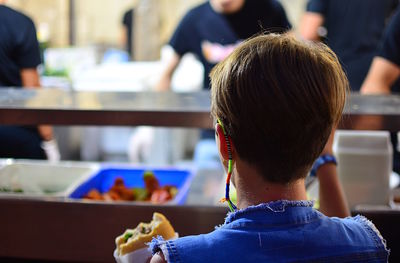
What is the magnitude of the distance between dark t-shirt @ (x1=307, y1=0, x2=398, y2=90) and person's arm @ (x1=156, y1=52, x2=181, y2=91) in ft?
2.71

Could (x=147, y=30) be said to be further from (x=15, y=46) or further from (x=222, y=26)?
(x=15, y=46)

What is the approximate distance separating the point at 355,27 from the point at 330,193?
192 cm

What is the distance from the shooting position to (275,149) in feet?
2.77

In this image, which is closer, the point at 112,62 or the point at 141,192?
the point at 141,192

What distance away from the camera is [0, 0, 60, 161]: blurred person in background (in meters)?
2.10

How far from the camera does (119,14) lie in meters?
8.15

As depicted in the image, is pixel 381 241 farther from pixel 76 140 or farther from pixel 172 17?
pixel 172 17

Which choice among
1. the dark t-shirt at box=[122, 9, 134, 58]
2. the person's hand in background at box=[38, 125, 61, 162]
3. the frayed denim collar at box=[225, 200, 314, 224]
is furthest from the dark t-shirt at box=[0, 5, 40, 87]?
the dark t-shirt at box=[122, 9, 134, 58]

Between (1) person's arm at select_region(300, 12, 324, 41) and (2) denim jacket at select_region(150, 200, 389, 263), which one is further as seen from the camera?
(1) person's arm at select_region(300, 12, 324, 41)

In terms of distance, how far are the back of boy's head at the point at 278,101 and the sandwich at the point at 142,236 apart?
345 mm

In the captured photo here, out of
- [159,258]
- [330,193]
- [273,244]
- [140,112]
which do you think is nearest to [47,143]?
[140,112]

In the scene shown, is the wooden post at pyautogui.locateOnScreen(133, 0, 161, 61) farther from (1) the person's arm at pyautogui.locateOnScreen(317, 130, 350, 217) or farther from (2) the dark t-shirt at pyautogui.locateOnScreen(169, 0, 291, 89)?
(1) the person's arm at pyautogui.locateOnScreen(317, 130, 350, 217)

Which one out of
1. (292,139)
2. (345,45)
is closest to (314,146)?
(292,139)

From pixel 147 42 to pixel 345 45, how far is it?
312cm
